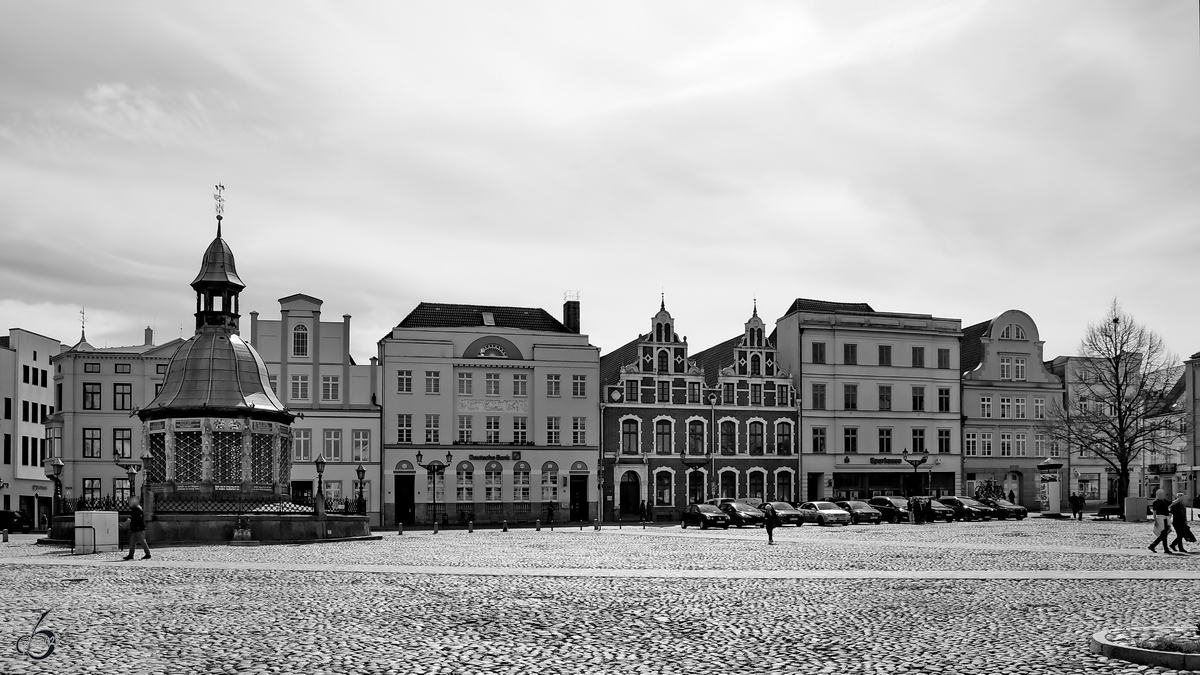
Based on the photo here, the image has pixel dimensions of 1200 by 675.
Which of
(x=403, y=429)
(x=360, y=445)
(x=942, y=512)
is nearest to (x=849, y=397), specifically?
(x=942, y=512)

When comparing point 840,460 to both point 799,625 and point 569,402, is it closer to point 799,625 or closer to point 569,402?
point 569,402

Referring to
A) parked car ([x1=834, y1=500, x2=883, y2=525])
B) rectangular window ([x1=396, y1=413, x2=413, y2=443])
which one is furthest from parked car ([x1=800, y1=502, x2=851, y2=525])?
rectangular window ([x1=396, y1=413, x2=413, y2=443])

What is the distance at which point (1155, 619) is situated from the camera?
17.7 meters

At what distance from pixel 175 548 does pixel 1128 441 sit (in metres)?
48.7

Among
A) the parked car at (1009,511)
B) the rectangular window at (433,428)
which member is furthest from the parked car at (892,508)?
the rectangular window at (433,428)

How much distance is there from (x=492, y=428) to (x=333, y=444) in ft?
30.9

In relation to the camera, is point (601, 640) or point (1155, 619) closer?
point (601, 640)

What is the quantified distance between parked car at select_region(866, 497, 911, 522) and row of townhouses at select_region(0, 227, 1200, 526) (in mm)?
15739

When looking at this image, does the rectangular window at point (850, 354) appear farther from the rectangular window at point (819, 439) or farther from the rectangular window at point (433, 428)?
the rectangular window at point (433, 428)

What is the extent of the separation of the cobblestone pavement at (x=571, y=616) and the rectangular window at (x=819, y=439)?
5196 centimetres

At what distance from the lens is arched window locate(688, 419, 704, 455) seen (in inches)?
3209

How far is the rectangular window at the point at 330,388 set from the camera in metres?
74.6

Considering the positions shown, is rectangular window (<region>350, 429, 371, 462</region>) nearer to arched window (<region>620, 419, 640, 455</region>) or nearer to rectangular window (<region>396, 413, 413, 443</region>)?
rectangular window (<region>396, 413, 413, 443</region>)

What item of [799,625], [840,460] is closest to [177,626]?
[799,625]
